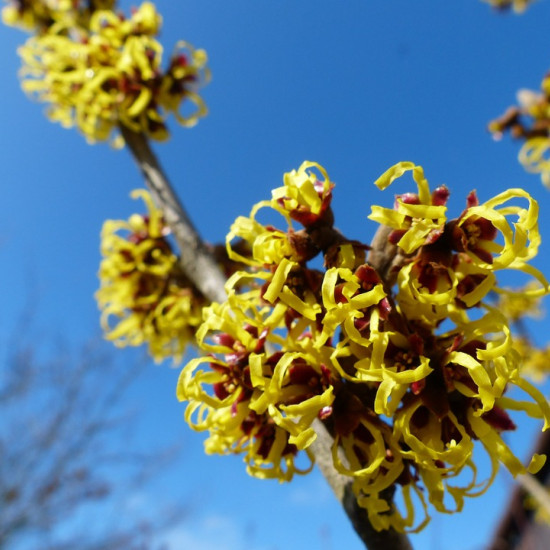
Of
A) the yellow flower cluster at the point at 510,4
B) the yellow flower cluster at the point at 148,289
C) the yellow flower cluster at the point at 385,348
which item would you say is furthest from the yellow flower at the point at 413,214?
the yellow flower cluster at the point at 510,4

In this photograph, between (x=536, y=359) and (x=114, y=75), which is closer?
→ (x=114, y=75)

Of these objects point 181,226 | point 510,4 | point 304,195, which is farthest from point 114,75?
point 510,4

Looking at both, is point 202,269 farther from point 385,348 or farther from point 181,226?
point 385,348

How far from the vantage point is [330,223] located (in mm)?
1147

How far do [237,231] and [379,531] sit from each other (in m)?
0.71

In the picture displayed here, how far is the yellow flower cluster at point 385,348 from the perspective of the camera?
95 centimetres

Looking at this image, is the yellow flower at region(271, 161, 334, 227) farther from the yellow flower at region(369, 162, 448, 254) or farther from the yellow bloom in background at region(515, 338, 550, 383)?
the yellow bloom in background at region(515, 338, 550, 383)

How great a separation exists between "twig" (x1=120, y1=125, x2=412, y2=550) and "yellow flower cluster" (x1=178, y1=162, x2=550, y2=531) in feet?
0.14

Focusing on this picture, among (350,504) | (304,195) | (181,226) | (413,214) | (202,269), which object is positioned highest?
(181,226)

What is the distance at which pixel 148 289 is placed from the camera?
2.16 m

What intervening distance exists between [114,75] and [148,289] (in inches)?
38.1

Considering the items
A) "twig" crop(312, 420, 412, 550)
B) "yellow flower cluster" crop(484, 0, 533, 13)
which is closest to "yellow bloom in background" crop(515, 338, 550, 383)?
"yellow flower cluster" crop(484, 0, 533, 13)

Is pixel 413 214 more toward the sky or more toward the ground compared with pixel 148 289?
more toward the ground

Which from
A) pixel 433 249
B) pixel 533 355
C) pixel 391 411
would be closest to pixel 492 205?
pixel 433 249
